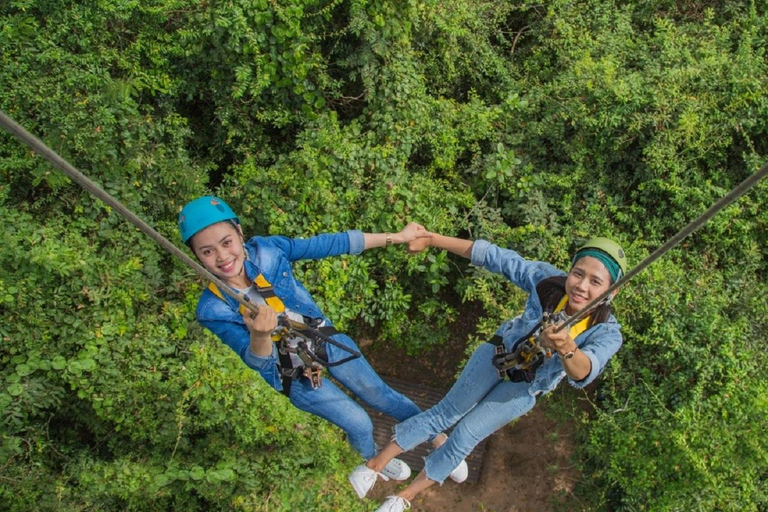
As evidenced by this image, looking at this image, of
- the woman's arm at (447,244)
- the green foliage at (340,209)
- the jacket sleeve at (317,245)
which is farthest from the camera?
the green foliage at (340,209)

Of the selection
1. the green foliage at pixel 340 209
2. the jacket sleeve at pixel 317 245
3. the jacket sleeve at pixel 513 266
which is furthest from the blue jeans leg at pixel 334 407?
the jacket sleeve at pixel 513 266

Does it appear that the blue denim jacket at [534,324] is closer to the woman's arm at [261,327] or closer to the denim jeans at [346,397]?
the denim jeans at [346,397]

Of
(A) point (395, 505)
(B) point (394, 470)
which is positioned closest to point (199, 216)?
(B) point (394, 470)

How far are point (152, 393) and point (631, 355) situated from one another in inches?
152

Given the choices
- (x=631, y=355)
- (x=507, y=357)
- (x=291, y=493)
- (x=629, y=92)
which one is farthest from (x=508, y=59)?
(x=291, y=493)

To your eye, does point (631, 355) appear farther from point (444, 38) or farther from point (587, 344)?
point (444, 38)

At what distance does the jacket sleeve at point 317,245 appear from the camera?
3645mm

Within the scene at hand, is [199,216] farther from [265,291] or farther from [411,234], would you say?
[411,234]

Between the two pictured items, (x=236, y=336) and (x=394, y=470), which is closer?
(x=236, y=336)

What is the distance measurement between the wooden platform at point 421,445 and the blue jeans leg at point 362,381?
6.60 feet

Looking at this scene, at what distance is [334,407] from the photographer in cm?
386

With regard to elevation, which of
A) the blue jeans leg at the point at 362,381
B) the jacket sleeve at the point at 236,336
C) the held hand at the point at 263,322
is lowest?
the blue jeans leg at the point at 362,381

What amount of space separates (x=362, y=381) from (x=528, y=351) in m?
1.10

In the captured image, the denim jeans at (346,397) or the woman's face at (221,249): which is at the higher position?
the woman's face at (221,249)
